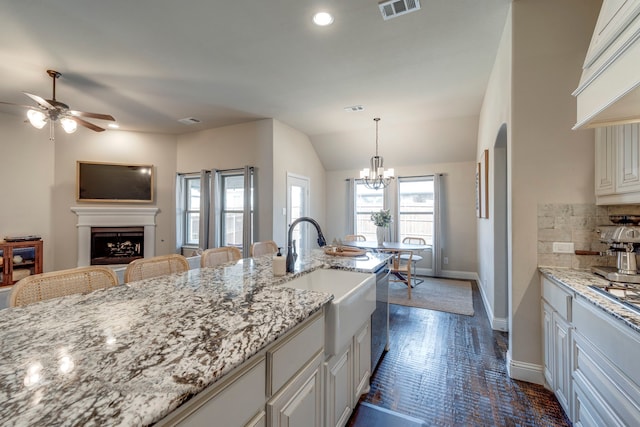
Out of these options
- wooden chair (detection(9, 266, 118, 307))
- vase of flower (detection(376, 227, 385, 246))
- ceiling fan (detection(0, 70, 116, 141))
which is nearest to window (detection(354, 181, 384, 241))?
vase of flower (detection(376, 227, 385, 246))

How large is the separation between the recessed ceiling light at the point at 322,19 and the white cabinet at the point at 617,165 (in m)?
2.20

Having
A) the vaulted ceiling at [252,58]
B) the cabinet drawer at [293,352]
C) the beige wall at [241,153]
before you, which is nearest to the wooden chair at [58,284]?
the cabinet drawer at [293,352]

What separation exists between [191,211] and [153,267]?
14.4 ft

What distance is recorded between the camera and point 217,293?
4.58ft

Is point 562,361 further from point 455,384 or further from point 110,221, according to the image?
point 110,221

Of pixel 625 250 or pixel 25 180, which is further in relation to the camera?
pixel 25 180

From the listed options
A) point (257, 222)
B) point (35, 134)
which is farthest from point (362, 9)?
point (35, 134)

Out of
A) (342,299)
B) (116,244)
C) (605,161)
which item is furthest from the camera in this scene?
(116,244)

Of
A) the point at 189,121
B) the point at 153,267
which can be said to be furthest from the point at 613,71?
the point at 189,121

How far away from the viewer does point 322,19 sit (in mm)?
2316

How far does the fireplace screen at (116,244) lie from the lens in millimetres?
5172

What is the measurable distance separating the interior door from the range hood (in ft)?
13.8

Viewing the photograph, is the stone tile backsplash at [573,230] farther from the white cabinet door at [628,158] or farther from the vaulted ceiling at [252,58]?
the vaulted ceiling at [252,58]

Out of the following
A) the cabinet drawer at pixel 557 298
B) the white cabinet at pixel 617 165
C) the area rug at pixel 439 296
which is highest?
the white cabinet at pixel 617 165
